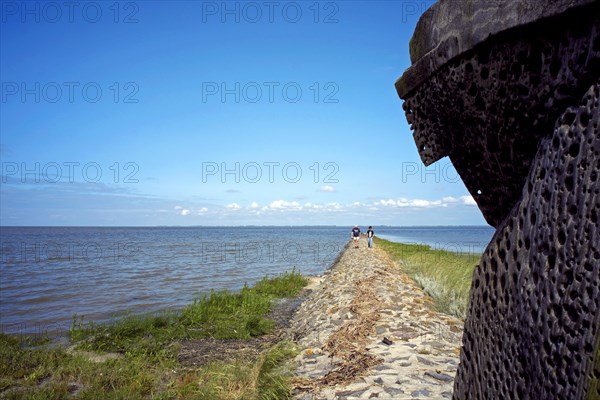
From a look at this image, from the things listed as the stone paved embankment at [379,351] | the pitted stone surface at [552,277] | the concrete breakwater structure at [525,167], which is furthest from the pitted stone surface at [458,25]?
the stone paved embankment at [379,351]

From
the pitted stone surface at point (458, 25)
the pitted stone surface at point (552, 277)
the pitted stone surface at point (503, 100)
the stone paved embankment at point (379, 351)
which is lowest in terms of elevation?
the stone paved embankment at point (379, 351)

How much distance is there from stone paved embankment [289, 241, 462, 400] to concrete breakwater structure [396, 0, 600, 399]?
317 centimetres

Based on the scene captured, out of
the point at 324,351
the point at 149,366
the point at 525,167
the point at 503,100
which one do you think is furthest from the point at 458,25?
the point at 149,366

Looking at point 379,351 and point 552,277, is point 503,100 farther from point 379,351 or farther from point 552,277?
point 379,351

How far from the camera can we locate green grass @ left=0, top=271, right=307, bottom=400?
5793 mm

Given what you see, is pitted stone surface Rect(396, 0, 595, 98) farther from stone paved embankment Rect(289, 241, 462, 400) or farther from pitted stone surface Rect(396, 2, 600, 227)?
stone paved embankment Rect(289, 241, 462, 400)

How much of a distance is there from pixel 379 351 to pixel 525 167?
200 inches

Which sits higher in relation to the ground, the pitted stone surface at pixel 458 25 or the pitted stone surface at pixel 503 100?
the pitted stone surface at pixel 458 25

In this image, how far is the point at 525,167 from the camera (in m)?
1.63

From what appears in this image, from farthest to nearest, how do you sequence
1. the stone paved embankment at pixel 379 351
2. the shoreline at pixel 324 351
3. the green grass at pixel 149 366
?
the green grass at pixel 149 366 < the shoreline at pixel 324 351 < the stone paved embankment at pixel 379 351

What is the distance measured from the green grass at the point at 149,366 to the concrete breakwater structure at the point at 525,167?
12.9 feet

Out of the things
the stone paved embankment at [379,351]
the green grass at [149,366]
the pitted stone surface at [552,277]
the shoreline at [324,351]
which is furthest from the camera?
the green grass at [149,366]

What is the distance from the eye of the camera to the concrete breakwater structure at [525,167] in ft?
4.28

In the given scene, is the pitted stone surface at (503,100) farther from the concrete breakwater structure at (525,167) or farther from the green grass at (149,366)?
the green grass at (149,366)
